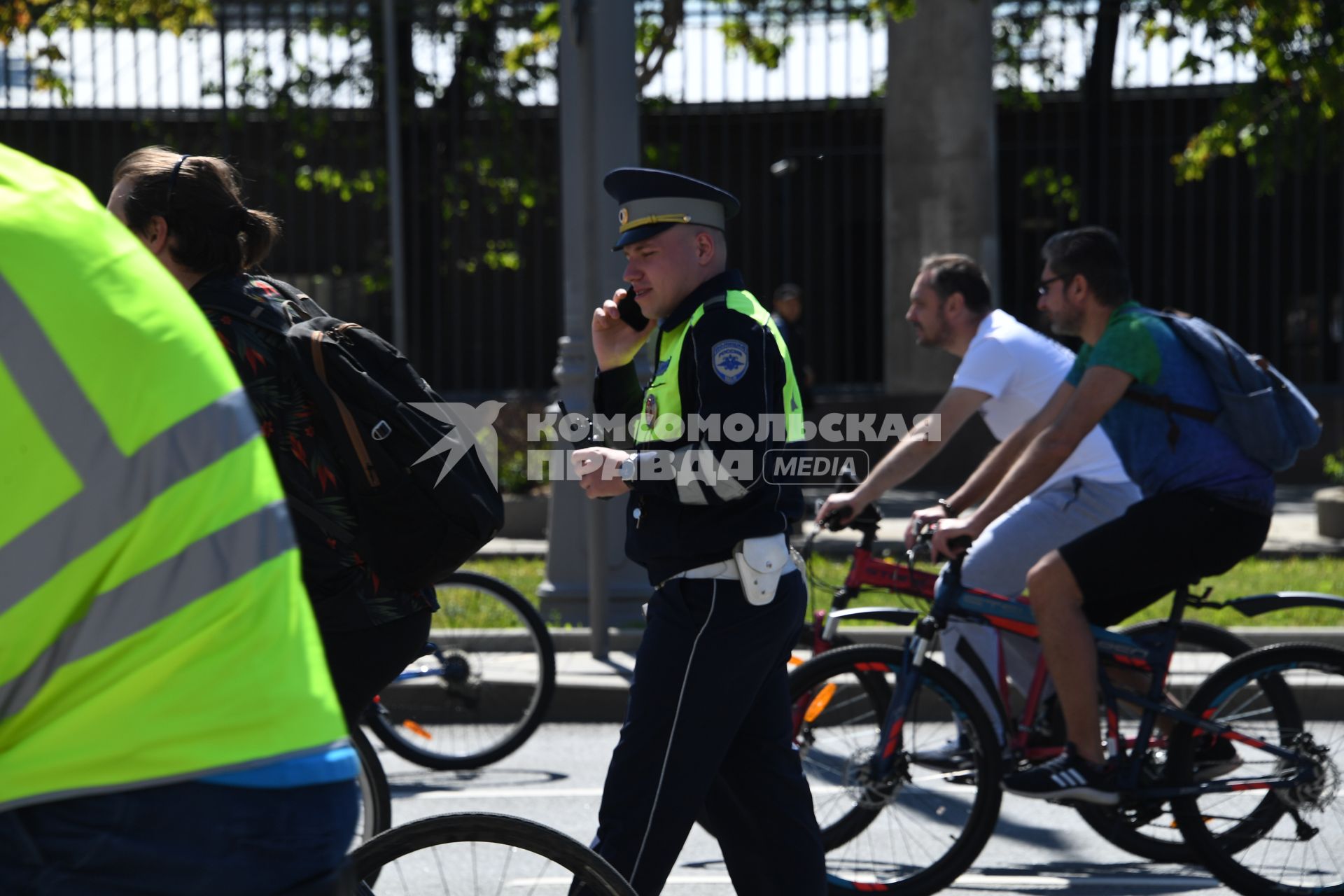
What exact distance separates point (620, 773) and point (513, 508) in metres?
8.98

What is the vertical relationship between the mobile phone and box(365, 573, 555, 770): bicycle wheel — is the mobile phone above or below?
above

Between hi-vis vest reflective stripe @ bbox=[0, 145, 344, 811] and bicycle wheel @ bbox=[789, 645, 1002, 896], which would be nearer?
hi-vis vest reflective stripe @ bbox=[0, 145, 344, 811]

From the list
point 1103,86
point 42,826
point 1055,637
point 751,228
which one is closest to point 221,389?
point 42,826

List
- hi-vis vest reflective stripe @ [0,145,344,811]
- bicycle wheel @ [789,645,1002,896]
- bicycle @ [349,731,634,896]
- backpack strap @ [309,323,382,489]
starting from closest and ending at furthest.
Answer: hi-vis vest reflective stripe @ [0,145,344,811]
bicycle @ [349,731,634,896]
backpack strap @ [309,323,382,489]
bicycle wheel @ [789,645,1002,896]

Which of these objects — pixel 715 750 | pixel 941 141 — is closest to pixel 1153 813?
pixel 715 750

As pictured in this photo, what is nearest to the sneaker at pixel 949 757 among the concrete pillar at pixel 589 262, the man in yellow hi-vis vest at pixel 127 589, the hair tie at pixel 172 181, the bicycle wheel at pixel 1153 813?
the bicycle wheel at pixel 1153 813

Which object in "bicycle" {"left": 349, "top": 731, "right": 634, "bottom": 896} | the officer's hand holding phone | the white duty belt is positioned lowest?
"bicycle" {"left": 349, "top": 731, "right": 634, "bottom": 896}

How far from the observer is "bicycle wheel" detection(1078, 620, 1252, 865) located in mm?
4566

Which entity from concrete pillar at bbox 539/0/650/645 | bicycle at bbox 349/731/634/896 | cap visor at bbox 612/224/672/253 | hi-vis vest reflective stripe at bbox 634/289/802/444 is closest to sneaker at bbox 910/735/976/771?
hi-vis vest reflective stripe at bbox 634/289/802/444

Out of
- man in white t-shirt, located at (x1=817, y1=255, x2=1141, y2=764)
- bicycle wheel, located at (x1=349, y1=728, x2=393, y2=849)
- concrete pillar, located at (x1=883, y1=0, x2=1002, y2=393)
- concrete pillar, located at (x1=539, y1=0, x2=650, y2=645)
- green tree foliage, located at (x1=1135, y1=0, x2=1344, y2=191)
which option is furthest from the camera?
concrete pillar, located at (x1=883, y1=0, x2=1002, y2=393)

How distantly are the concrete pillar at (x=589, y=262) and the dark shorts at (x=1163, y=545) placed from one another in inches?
116

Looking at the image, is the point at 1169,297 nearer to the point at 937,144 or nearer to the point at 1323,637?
the point at 937,144

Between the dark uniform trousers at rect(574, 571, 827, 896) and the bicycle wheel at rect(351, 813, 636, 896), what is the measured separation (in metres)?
0.44

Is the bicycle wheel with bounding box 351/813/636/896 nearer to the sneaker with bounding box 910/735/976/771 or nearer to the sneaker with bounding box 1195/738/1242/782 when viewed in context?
the sneaker with bounding box 910/735/976/771
